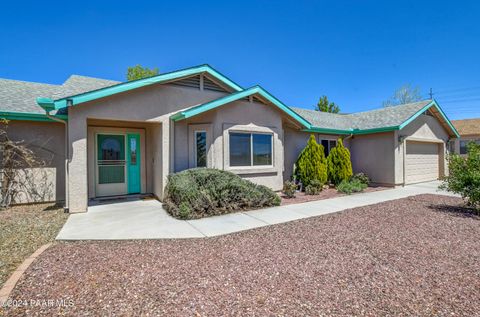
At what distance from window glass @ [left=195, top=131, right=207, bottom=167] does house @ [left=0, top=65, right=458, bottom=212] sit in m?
0.04

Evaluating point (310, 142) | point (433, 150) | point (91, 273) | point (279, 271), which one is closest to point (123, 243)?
point (91, 273)

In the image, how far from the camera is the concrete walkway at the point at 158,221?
5631 millimetres

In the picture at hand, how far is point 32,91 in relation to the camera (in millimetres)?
10203

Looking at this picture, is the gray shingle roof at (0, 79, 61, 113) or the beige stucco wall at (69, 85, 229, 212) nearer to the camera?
the beige stucco wall at (69, 85, 229, 212)

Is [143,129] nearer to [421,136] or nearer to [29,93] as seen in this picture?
[29,93]

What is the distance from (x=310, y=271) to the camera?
12.7 feet

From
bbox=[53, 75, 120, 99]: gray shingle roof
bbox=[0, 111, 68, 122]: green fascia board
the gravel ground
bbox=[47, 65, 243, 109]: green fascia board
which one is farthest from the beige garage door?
bbox=[0, 111, 68, 122]: green fascia board

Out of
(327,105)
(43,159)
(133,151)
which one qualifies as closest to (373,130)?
(133,151)

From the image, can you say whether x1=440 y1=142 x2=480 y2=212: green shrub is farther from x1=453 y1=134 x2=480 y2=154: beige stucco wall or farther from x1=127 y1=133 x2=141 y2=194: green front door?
x1=453 y1=134 x2=480 y2=154: beige stucco wall

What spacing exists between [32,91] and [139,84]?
5.70 m

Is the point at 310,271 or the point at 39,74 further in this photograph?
the point at 39,74

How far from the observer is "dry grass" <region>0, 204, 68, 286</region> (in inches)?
168

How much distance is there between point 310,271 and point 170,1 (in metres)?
11.6

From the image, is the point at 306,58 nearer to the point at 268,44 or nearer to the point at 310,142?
the point at 268,44
